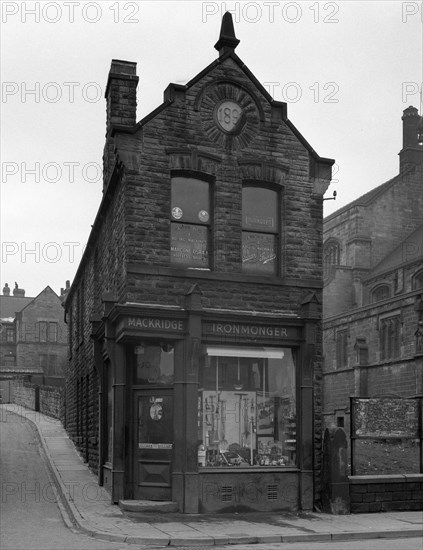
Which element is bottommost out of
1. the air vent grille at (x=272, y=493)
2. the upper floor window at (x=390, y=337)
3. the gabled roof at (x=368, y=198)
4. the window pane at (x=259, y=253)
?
the air vent grille at (x=272, y=493)

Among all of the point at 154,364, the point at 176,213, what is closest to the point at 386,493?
the point at 154,364

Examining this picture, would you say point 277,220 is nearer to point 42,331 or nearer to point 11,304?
point 42,331

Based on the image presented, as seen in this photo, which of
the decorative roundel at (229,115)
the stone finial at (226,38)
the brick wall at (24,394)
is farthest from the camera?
the brick wall at (24,394)

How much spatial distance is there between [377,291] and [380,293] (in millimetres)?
255

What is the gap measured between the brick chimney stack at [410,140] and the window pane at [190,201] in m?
50.8

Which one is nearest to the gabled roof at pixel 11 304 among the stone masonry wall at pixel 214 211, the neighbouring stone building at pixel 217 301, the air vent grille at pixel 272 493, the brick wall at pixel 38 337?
the brick wall at pixel 38 337

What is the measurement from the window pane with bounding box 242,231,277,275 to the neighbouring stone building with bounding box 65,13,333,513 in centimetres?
3

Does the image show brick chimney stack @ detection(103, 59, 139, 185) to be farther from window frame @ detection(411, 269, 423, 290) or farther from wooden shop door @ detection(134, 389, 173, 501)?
window frame @ detection(411, 269, 423, 290)

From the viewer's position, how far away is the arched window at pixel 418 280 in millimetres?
49497

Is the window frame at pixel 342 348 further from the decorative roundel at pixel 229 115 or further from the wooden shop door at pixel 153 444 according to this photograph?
the wooden shop door at pixel 153 444

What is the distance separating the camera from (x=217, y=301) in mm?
16859

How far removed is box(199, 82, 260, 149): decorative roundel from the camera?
17375mm

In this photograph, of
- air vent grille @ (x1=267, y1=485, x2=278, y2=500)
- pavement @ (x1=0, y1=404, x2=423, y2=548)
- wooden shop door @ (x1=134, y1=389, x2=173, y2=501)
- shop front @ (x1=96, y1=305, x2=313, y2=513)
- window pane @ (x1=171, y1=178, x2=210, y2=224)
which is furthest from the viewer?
window pane @ (x1=171, y1=178, x2=210, y2=224)

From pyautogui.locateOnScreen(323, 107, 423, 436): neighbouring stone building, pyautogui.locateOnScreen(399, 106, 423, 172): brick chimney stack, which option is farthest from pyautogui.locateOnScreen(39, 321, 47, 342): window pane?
pyautogui.locateOnScreen(399, 106, 423, 172): brick chimney stack
